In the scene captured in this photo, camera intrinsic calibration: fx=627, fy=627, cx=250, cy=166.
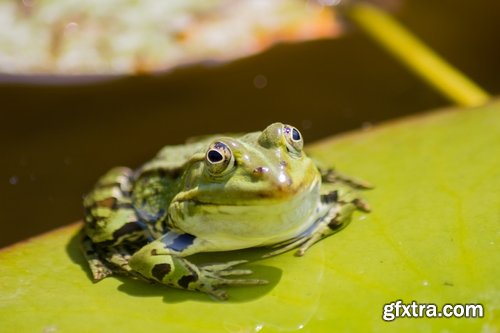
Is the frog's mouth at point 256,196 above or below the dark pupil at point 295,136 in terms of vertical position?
below

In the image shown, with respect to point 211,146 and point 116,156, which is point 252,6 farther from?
point 211,146

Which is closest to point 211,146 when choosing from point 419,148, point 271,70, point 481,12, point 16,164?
point 419,148

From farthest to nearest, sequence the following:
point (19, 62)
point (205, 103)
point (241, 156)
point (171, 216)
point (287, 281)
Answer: point (205, 103), point (19, 62), point (171, 216), point (241, 156), point (287, 281)

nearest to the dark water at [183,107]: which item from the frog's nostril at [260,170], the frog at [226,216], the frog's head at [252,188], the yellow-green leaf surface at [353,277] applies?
the frog at [226,216]

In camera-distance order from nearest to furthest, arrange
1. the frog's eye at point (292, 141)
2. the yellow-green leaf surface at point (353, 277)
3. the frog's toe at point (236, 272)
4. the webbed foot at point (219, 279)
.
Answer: the yellow-green leaf surface at point (353, 277) → the webbed foot at point (219, 279) → the frog's toe at point (236, 272) → the frog's eye at point (292, 141)

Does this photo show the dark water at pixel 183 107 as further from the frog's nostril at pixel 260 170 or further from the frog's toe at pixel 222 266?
the frog's nostril at pixel 260 170

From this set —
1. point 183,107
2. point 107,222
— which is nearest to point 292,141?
point 107,222
